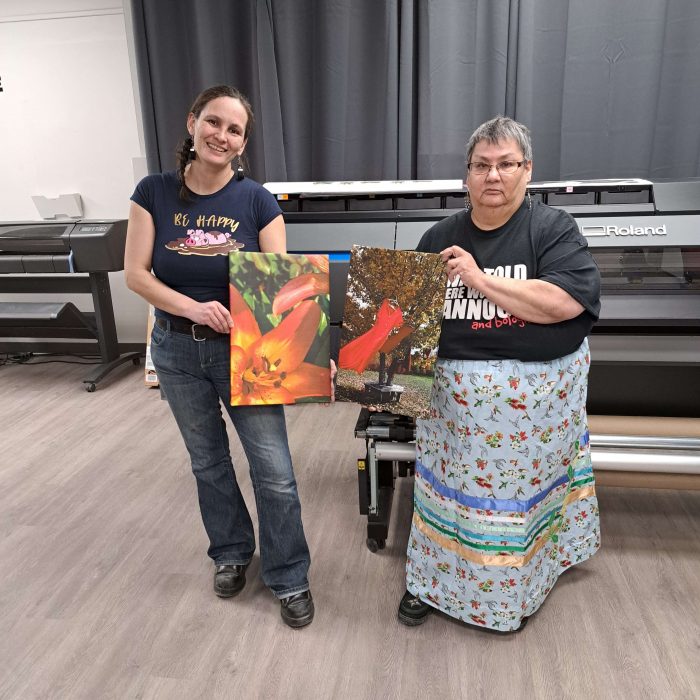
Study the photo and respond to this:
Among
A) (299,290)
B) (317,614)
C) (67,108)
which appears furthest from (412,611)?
(67,108)

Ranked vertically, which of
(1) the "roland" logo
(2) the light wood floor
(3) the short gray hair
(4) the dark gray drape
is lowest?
(2) the light wood floor

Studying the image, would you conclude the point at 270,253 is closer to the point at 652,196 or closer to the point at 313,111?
the point at 652,196

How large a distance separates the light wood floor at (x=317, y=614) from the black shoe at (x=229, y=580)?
2 centimetres

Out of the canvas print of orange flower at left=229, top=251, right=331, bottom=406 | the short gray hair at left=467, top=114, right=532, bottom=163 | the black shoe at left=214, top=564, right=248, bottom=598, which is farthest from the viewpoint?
the black shoe at left=214, top=564, right=248, bottom=598

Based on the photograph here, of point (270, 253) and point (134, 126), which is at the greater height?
point (134, 126)

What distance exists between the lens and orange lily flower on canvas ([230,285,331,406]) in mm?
1251

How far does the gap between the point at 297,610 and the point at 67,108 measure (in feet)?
10.4

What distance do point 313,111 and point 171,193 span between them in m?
1.68

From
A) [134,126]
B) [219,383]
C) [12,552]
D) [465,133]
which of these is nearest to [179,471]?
[12,552]

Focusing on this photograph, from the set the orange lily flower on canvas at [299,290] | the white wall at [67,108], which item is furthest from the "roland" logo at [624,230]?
the white wall at [67,108]

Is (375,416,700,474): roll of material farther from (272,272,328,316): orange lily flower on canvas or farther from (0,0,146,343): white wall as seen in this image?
(0,0,146,343): white wall

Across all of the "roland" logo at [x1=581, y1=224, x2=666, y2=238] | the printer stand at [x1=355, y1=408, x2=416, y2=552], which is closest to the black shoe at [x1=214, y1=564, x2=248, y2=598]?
the printer stand at [x1=355, y1=408, x2=416, y2=552]

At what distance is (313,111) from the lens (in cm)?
272

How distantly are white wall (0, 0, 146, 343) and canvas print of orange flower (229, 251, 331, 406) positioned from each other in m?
2.55
